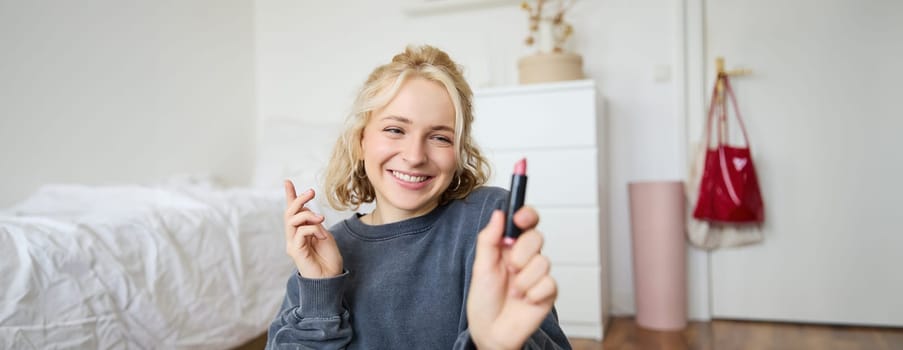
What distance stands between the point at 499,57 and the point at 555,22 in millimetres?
366

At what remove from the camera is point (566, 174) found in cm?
221

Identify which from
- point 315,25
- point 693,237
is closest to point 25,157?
point 315,25

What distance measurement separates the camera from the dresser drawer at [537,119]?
86.2 inches

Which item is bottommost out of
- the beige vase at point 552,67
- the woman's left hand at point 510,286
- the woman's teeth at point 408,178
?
the woman's left hand at point 510,286

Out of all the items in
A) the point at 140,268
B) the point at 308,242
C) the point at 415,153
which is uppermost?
the point at 415,153

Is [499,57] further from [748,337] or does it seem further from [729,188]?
[748,337]

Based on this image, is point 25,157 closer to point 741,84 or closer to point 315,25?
point 315,25

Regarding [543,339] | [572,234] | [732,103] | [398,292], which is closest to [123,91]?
[572,234]

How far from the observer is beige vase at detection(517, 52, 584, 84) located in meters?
2.31

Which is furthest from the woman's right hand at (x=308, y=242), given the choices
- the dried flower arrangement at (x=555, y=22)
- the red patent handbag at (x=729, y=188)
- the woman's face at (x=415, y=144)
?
the red patent handbag at (x=729, y=188)

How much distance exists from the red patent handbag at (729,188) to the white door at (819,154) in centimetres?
13

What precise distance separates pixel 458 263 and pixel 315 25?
2.63m

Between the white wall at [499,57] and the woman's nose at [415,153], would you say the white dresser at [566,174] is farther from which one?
the woman's nose at [415,153]

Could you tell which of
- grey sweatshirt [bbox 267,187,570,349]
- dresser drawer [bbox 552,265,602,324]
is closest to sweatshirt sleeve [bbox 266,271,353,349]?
grey sweatshirt [bbox 267,187,570,349]
